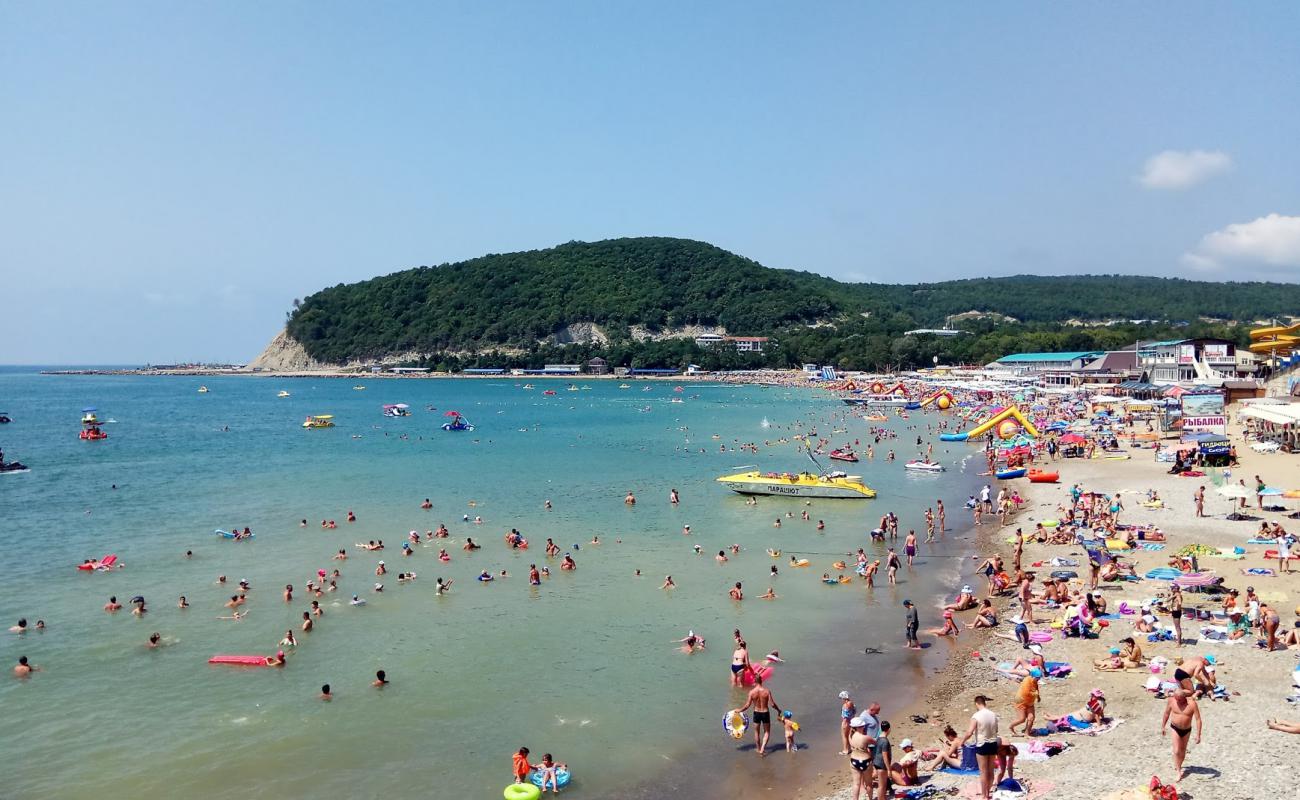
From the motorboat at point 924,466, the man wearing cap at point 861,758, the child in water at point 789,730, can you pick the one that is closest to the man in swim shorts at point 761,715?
the child in water at point 789,730

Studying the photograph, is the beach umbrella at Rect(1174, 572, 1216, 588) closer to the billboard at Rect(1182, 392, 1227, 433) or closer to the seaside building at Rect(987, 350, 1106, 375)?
the billboard at Rect(1182, 392, 1227, 433)

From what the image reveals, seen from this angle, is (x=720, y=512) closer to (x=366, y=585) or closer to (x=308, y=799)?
(x=366, y=585)

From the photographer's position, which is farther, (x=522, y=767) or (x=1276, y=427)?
(x=1276, y=427)

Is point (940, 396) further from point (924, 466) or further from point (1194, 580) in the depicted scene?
point (1194, 580)

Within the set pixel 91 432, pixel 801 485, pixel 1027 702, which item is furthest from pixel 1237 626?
pixel 91 432

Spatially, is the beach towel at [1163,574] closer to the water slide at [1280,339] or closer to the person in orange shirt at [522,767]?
the person in orange shirt at [522,767]

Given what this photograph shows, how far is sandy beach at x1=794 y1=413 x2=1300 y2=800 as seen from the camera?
11.4 metres

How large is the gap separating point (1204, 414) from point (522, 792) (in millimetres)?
52118

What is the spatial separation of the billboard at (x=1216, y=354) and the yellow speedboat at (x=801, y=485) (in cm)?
7114

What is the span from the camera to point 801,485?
38.2m

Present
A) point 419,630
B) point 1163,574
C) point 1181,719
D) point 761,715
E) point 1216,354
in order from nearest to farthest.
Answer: point 1181,719
point 761,715
point 419,630
point 1163,574
point 1216,354

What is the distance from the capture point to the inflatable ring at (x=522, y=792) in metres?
12.7

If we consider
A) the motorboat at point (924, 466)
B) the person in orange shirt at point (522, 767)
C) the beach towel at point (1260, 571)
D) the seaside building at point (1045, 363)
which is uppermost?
the seaside building at point (1045, 363)

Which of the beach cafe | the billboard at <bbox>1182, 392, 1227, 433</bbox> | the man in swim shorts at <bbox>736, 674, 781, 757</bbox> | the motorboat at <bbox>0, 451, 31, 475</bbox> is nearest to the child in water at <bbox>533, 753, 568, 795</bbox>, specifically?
the man in swim shorts at <bbox>736, 674, 781, 757</bbox>
